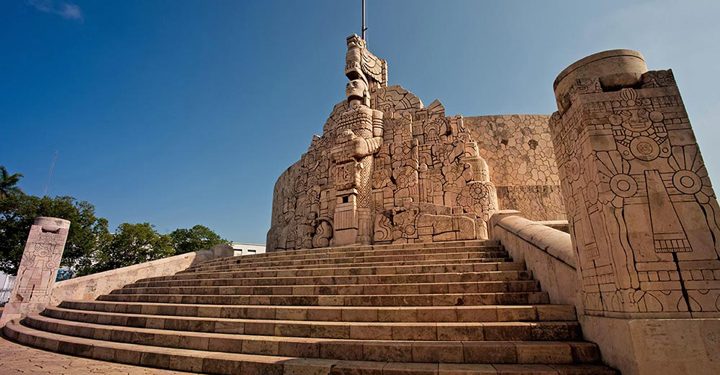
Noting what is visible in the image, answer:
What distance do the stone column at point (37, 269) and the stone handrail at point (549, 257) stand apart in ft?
38.0

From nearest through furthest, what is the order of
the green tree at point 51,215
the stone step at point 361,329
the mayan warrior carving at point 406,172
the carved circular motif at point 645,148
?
the carved circular motif at point 645,148
the stone step at point 361,329
the mayan warrior carving at point 406,172
the green tree at point 51,215

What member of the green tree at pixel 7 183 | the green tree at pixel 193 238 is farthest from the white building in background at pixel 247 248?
the green tree at pixel 7 183

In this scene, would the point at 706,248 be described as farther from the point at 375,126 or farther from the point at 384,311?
the point at 375,126

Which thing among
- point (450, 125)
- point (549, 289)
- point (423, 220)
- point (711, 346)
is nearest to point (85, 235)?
point (423, 220)

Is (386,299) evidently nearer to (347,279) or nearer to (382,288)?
(382,288)

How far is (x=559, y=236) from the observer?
436 cm

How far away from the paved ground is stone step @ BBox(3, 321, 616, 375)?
12 centimetres

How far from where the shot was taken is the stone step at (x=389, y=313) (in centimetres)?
373

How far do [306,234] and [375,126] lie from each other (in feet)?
17.2

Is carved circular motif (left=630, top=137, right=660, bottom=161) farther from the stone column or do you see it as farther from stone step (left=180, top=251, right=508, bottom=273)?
the stone column

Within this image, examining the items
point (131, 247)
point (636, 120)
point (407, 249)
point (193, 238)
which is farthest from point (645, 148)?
point (193, 238)

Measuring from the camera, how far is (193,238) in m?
33.9

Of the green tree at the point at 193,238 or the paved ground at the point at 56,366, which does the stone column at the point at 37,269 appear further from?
the green tree at the point at 193,238

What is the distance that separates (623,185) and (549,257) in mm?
1608
